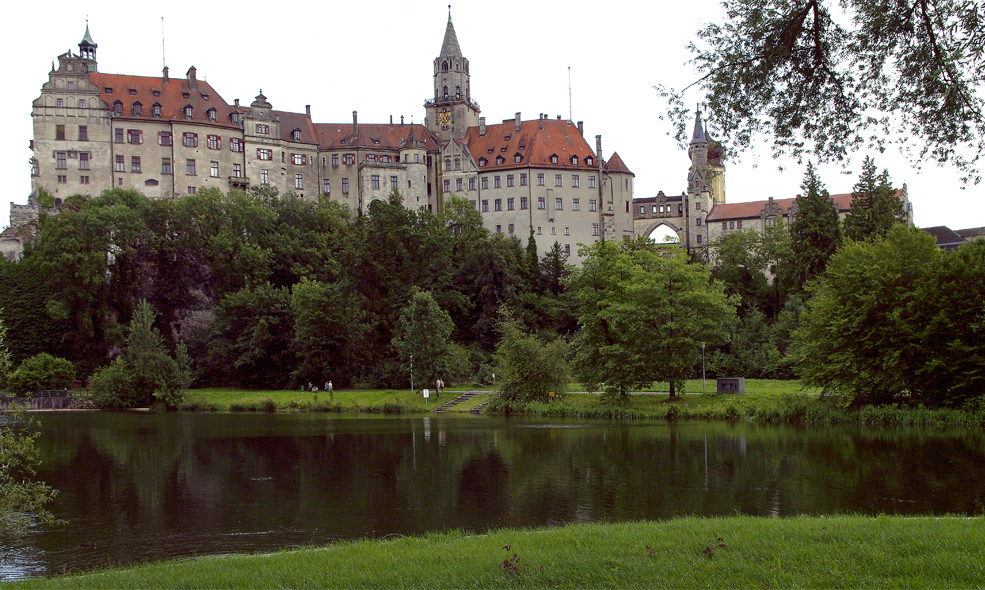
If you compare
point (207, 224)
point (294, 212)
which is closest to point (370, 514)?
point (207, 224)

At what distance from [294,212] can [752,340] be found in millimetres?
39309

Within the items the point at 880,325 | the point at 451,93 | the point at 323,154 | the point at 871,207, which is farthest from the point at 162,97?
the point at 880,325

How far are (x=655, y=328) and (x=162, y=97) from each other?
5648cm

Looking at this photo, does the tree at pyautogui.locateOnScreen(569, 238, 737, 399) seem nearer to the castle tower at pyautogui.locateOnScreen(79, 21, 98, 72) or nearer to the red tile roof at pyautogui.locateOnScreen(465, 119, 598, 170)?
the red tile roof at pyautogui.locateOnScreen(465, 119, 598, 170)

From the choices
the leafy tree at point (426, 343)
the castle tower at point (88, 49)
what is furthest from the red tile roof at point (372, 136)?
the leafy tree at point (426, 343)

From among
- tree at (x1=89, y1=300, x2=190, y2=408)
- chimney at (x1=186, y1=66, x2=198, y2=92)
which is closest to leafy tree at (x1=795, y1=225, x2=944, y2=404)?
tree at (x1=89, y1=300, x2=190, y2=408)

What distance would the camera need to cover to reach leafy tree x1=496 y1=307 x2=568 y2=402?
41062 mm

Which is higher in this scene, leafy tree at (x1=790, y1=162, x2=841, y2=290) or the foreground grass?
leafy tree at (x1=790, y1=162, x2=841, y2=290)

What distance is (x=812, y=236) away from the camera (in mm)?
57969

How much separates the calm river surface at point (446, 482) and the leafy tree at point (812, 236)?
28.3 metres

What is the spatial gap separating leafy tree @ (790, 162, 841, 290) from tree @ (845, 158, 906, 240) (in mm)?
1166

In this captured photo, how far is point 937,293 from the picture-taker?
30.1 m

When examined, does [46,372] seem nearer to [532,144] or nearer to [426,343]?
[426,343]

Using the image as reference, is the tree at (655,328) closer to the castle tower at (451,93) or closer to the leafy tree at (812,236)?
the leafy tree at (812,236)
